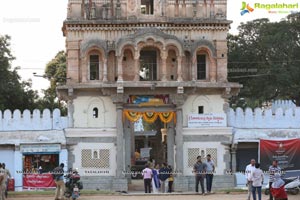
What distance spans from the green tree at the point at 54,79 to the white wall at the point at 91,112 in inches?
878

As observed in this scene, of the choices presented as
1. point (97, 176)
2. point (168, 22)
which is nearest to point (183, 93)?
point (168, 22)

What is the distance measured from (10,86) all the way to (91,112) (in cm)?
1681

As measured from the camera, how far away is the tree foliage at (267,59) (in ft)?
197

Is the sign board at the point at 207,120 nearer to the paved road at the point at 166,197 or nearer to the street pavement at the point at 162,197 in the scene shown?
the street pavement at the point at 162,197

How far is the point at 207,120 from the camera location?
39.5 meters

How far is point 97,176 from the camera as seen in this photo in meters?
38.9

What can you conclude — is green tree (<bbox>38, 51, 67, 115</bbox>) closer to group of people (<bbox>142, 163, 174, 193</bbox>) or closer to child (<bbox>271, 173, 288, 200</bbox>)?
group of people (<bbox>142, 163, 174, 193</bbox>)

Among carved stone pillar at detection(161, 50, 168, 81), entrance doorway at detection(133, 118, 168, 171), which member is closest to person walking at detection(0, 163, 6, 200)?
carved stone pillar at detection(161, 50, 168, 81)

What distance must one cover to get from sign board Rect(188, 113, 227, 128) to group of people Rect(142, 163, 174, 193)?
2864mm

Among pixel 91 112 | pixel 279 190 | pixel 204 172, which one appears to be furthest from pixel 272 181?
pixel 91 112

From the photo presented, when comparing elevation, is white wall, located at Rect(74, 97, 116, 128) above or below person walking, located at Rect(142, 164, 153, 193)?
above

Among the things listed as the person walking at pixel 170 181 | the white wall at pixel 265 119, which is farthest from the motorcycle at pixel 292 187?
the white wall at pixel 265 119

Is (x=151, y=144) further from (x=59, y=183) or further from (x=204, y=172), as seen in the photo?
(x=59, y=183)

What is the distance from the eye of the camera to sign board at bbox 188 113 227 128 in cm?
3947
